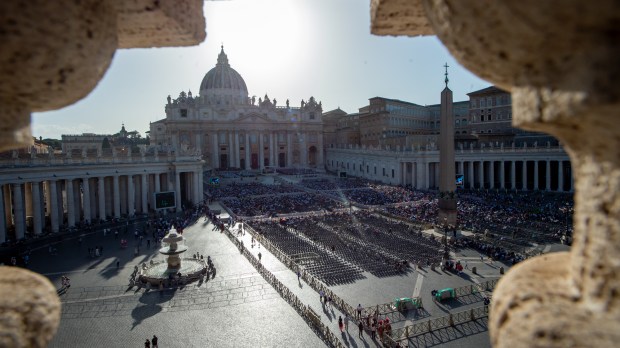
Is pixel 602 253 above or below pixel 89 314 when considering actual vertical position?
above

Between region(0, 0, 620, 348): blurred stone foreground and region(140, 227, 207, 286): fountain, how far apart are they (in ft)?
64.8

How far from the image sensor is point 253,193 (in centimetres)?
5272

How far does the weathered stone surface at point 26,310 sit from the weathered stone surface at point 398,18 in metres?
3.70

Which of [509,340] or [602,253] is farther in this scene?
[509,340]

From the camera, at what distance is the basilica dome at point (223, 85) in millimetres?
93062

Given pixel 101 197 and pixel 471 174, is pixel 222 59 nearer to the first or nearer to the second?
pixel 101 197

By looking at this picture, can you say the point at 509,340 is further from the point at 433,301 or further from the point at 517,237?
the point at 517,237

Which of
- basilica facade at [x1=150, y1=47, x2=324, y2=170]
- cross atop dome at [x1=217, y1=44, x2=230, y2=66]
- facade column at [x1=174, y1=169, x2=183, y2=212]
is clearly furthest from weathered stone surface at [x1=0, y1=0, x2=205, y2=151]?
cross atop dome at [x1=217, y1=44, x2=230, y2=66]

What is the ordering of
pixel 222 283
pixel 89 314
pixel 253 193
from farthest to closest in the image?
pixel 253 193
pixel 222 283
pixel 89 314

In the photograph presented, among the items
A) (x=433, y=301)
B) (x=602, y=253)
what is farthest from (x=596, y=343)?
(x=433, y=301)

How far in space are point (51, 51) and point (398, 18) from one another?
3.02 m

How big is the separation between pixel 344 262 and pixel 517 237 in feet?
43.0

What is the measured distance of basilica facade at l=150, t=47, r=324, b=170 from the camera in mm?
81688

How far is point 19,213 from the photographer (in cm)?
3138
